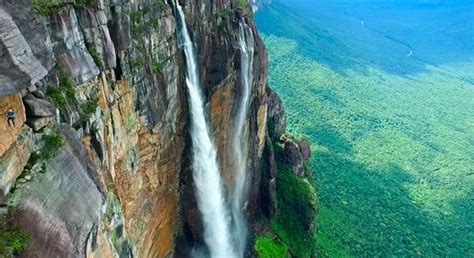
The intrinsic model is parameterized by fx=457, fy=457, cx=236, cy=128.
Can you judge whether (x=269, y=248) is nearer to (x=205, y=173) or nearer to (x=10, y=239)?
(x=205, y=173)

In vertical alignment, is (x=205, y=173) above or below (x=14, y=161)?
below

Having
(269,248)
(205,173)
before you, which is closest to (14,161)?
(205,173)

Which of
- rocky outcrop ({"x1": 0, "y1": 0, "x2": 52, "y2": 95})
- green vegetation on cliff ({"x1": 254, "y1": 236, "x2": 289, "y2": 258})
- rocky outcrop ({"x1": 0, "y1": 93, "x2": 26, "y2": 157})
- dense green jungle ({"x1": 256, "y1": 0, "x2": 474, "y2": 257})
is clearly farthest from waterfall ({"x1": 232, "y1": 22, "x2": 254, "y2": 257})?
rocky outcrop ({"x1": 0, "y1": 93, "x2": 26, "y2": 157})

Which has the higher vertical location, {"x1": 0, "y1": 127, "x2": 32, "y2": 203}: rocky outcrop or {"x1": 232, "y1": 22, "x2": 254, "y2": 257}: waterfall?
{"x1": 0, "y1": 127, "x2": 32, "y2": 203}: rocky outcrop

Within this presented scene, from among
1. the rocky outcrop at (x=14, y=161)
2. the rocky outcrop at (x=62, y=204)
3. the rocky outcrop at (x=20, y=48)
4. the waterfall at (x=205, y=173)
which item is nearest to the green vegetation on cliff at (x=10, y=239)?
the rocky outcrop at (x=62, y=204)

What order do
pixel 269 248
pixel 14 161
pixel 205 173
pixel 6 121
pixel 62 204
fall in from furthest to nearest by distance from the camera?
1. pixel 269 248
2. pixel 205 173
3. pixel 62 204
4. pixel 14 161
5. pixel 6 121

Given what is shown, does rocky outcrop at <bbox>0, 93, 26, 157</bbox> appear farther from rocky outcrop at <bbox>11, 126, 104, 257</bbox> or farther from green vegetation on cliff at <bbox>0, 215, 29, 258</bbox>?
green vegetation on cliff at <bbox>0, 215, 29, 258</bbox>

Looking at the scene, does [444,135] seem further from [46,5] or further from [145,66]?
[46,5]
